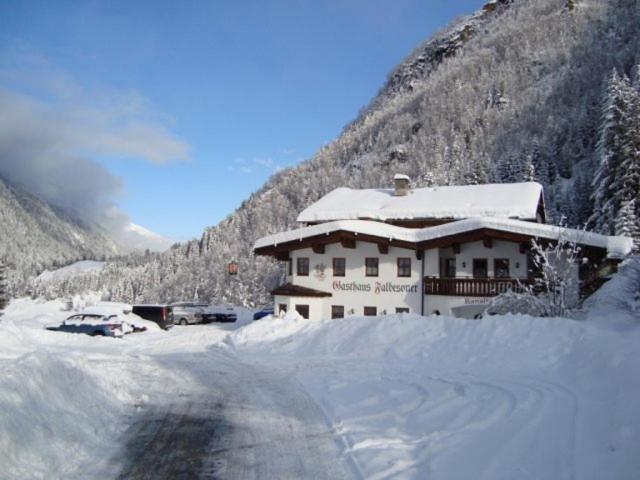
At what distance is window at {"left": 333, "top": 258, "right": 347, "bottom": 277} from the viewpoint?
30797 millimetres

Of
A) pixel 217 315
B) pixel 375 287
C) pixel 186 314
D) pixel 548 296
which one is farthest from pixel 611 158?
pixel 186 314

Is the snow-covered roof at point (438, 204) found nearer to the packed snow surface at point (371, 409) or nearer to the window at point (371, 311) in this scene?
the window at point (371, 311)

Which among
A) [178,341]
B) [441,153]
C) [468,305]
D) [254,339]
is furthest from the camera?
[441,153]

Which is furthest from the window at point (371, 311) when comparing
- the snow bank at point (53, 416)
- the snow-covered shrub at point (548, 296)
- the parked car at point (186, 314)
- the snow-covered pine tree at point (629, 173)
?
the snow-covered pine tree at point (629, 173)

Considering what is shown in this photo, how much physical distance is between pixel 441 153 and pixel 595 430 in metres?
130

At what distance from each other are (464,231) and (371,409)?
60.5 ft

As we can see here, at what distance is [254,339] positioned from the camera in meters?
23.5

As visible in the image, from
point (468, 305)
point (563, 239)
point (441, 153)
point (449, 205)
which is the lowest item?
point (468, 305)

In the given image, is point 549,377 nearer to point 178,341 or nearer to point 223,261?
point 178,341

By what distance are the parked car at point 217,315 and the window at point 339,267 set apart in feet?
47.4

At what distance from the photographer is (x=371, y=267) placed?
99.3ft

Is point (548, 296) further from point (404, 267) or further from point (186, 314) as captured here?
point (186, 314)

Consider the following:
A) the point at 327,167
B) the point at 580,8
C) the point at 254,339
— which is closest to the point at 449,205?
the point at 254,339

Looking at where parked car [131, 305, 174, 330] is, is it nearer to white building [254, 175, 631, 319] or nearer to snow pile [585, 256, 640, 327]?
white building [254, 175, 631, 319]
